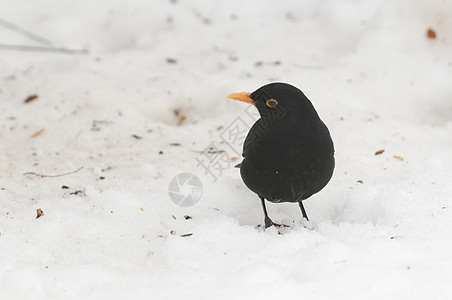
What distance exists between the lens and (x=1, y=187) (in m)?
3.57

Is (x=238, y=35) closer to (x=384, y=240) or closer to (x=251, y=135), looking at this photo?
(x=251, y=135)

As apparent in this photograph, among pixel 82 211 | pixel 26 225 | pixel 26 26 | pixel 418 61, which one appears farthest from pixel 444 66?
pixel 26 26

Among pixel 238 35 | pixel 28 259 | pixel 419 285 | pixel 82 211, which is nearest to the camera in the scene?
pixel 419 285

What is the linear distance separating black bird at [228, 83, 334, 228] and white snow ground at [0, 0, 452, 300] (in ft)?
0.81

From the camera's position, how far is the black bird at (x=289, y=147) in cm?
301

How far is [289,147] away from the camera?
3000mm

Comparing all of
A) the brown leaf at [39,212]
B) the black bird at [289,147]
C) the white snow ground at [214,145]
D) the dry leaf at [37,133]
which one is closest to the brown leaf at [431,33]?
the white snow ground at [214,145]

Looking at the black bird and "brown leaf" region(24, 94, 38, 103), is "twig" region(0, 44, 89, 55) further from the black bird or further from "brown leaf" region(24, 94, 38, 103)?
the black bird

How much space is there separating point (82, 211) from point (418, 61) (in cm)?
313

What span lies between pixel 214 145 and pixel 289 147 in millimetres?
1302

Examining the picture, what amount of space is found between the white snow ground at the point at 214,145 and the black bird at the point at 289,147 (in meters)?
0.25

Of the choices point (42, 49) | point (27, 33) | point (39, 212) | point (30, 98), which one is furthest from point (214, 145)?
point (27, 33)

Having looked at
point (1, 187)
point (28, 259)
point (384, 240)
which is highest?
point (384, 240)

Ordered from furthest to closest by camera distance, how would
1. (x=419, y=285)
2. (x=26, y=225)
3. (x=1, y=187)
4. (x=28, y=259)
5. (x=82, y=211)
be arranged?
(x=1, y=187) → (x=82, y=211) → (x=26, y=225) → (x=28, y=259) → (x=419, y=285)
